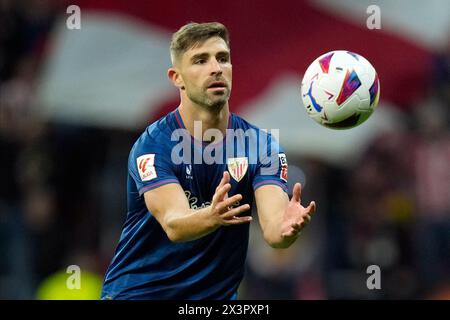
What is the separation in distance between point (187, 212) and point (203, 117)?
97 cm

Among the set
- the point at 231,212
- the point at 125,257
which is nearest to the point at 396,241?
the point at 125,257

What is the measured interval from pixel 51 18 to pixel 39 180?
2466mm

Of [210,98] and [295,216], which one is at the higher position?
[210,98]

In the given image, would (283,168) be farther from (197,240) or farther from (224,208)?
(224,208)

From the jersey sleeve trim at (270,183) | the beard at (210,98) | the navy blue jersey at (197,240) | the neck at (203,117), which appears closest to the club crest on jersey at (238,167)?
the navy blue jersey at (197,240)

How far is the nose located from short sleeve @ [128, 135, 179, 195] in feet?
2.25

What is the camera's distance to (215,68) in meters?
8.83

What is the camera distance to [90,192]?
16281mm

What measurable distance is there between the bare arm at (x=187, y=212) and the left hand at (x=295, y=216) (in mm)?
334

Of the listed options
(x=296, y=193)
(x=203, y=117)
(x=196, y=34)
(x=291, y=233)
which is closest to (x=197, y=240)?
(x=203, y=117)

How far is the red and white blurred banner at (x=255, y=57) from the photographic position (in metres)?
16.8

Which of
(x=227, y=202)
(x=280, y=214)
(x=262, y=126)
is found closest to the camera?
(x=227, y=202)

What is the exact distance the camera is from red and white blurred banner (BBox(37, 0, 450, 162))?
16.8 m

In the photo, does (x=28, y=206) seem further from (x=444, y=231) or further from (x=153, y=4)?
(x=444, y=231)
